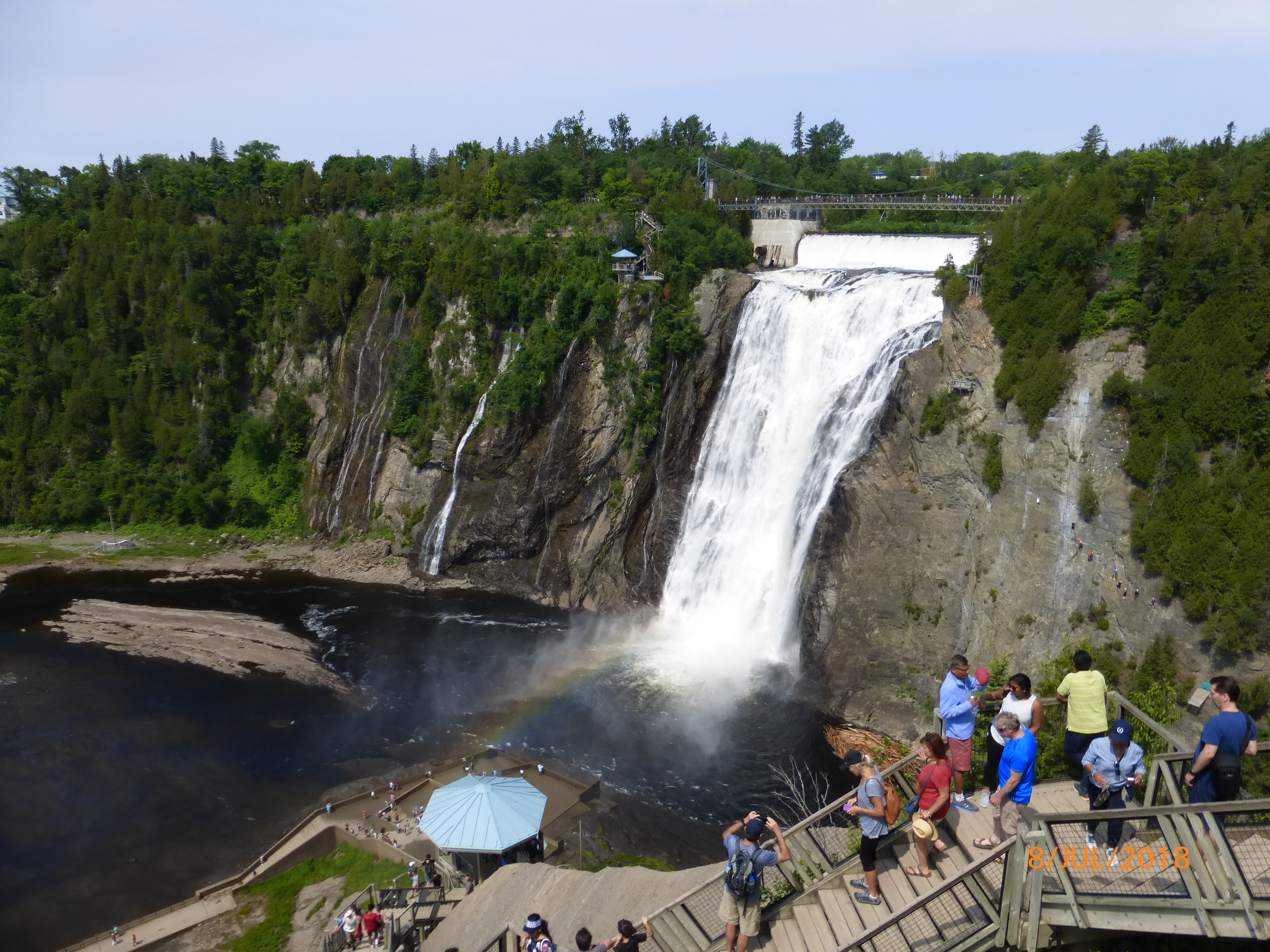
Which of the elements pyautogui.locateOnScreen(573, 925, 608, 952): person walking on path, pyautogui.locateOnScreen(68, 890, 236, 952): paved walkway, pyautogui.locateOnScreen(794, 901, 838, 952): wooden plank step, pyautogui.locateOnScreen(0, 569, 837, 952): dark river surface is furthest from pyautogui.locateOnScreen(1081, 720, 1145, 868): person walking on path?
pyautogui.locateOnScreen(68, 890, 236, 952): paved walkway

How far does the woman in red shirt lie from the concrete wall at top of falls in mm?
28998

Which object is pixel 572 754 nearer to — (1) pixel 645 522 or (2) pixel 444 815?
(2) pixel 444 815

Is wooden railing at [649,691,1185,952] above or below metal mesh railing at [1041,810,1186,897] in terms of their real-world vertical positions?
below

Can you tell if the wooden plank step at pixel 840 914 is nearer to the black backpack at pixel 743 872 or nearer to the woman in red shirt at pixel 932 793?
the woman in red shirt at pixel 932 793

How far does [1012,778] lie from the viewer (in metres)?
10.2

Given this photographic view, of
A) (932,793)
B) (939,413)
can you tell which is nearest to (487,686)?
(939,413)

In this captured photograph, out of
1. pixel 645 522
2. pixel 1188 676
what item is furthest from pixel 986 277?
pixel 645 522

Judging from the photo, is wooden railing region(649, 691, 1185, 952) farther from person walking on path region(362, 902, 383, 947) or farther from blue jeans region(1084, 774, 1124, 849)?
person walking on path region(362, 902, 383, 947)

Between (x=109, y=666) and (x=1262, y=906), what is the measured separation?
4041 cm

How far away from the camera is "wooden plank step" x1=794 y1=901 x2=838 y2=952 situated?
10.0 metres

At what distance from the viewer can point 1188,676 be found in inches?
903

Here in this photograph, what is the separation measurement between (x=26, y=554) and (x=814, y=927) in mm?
56512

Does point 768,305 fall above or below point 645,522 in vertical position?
above

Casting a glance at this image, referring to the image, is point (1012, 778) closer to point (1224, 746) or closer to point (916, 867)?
point (916, 867)
